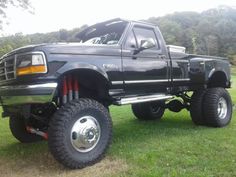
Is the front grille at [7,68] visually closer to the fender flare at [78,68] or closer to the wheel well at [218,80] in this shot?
the fender flare at [78,68]

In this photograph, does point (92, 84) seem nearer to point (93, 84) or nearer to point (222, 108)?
point (93, 84)

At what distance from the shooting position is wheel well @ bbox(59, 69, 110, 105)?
17.6 ft

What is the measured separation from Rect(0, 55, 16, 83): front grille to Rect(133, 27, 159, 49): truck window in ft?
7.64

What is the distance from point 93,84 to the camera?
576cm

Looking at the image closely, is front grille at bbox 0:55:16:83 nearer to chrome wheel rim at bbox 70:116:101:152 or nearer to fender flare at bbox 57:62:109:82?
fender flare at bbox 57:62:109:82

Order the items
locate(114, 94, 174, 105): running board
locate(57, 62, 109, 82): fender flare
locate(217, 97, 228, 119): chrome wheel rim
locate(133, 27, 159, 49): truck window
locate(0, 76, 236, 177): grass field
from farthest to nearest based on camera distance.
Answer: locate(217, 97, 228, 119): chrome wheel rim < locate(133, 27, 159, 49): truck window < locate(114, 94, 174, 105): running board < locate(57, 62, 109, 82): fender flare < locate(0, 76, 236, 177): grass field

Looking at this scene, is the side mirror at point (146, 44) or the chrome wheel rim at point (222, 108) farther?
the chrome wheel rim at point (222, 108)

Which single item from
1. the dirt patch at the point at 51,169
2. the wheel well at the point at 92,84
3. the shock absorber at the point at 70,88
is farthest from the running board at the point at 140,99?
the dirt patch at the point at 51,169

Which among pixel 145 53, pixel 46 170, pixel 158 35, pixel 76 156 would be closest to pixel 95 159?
pixel 76 156

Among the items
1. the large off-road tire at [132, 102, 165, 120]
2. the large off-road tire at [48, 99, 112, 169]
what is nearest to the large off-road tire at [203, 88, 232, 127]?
the large off-road tire at [132, 102, 165, 120]

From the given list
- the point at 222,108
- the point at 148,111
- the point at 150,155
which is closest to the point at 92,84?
the point at 150,155

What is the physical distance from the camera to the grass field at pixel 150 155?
15.5 ft

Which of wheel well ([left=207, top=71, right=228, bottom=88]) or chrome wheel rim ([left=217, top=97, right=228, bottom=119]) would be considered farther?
wheel well ([left=207, top=71, right=228, bottom=88])

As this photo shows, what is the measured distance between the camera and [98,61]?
17.9ft
